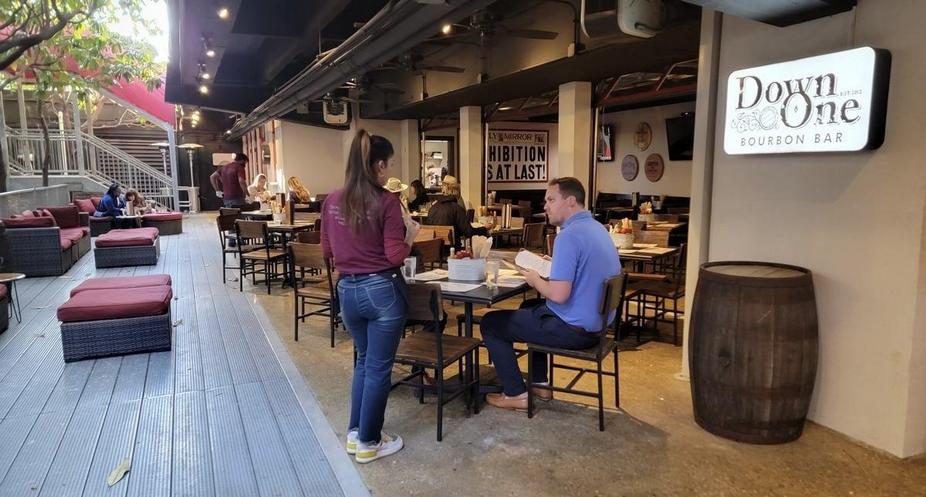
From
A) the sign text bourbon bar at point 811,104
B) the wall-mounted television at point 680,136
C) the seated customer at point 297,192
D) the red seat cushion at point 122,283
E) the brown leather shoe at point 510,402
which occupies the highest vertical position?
the wall-mounted television at point 680,136

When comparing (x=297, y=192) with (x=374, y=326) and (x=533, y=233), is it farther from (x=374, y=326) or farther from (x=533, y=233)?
(x=374, y=326)

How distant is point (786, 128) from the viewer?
121 inches

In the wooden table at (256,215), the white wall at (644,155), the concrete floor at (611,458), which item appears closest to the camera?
the concrete floor at (611,458)

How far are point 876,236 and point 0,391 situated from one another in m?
5.19

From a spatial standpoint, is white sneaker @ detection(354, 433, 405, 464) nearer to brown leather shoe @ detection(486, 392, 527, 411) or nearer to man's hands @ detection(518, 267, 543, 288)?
brown leather shoe @ detection(486, 392, 527, 411)

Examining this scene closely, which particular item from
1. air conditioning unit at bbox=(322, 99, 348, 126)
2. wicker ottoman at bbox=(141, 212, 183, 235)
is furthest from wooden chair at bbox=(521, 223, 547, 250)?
wicker ottoman at bbox=(141, 212, 183, 235)

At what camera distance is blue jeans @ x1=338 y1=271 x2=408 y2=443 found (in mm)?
2703

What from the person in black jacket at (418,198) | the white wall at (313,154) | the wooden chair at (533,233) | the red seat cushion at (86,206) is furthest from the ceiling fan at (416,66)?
the red seat cushion at (86,206)

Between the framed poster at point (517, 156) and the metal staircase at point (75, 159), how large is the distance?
34.3ft

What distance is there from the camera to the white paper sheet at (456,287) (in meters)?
3.26

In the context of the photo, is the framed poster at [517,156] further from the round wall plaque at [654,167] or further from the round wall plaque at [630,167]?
the round wall plaque at [654,167]

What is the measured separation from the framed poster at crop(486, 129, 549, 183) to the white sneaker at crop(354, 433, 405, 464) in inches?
376

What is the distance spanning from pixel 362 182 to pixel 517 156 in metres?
10.4

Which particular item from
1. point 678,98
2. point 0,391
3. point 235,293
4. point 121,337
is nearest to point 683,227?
point 678,98
